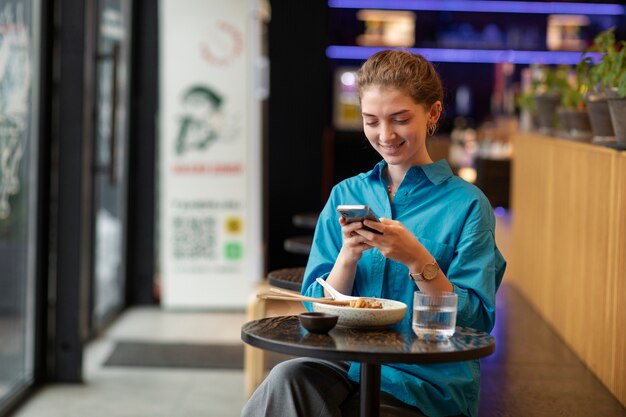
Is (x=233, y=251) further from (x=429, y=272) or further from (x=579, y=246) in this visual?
(x=429, y=272)

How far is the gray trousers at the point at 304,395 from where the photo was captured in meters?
2.46

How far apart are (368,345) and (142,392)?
10.7ft

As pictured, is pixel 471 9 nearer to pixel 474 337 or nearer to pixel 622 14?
pixel 622 14

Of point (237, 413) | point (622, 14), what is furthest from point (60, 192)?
point (622, 14)

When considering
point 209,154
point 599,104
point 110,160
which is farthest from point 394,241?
point 209,154

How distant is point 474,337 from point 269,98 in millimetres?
5951

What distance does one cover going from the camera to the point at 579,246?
3789mm

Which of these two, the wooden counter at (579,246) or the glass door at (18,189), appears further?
the glass door at (18,189)

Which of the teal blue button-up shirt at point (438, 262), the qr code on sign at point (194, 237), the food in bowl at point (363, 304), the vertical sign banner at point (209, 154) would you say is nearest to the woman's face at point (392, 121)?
the teal blue button-up shirt at point (438, 262)

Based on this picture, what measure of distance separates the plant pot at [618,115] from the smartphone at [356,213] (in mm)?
1172

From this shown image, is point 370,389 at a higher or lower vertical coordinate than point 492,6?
lower

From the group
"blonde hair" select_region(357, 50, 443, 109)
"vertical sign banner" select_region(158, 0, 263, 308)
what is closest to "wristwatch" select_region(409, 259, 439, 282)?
"blonde hair" select_region(357, 50, 443, 109)

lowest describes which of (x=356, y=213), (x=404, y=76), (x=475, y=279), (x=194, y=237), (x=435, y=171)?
(x=194, y=237)

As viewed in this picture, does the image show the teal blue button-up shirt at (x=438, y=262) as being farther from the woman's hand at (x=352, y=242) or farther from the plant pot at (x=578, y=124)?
the plant pot at (x=578, y=124)
